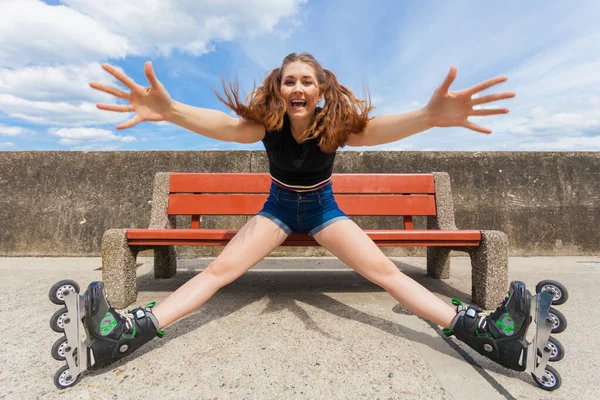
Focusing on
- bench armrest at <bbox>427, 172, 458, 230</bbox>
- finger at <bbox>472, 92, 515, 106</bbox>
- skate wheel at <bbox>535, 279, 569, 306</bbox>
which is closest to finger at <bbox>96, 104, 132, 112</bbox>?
finger at <bbox>472, 92, 515, 106</bbox>

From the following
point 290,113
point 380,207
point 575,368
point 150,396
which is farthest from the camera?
point 380,207

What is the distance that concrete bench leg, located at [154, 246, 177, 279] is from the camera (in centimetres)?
310

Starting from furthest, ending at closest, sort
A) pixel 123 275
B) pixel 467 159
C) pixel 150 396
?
pixel 467 159 < pixel 123 275 < pixel 150 396

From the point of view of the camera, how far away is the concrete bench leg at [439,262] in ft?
10.2

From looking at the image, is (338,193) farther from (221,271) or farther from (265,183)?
(221,271)

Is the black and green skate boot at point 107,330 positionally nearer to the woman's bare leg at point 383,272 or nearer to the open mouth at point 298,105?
the woman's bare leg at point 383,272

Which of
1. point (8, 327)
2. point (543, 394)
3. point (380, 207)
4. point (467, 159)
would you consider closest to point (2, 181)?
point (8, 327)

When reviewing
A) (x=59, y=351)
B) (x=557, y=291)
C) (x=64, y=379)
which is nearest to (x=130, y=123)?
(x=59, y=351)

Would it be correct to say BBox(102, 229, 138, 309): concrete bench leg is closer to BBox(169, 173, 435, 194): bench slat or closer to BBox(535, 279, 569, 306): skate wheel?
BBox(169, 173, 435, 194): bench slat

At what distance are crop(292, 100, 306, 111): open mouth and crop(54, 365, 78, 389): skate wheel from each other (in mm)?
1665

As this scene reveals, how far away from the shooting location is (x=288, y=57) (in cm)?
195

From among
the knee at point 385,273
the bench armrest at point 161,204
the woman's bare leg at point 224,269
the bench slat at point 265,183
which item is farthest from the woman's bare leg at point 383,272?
the bench armrest at point 161,204

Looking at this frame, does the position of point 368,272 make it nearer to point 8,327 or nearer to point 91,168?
point 8,327

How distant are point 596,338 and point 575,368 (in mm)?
510
